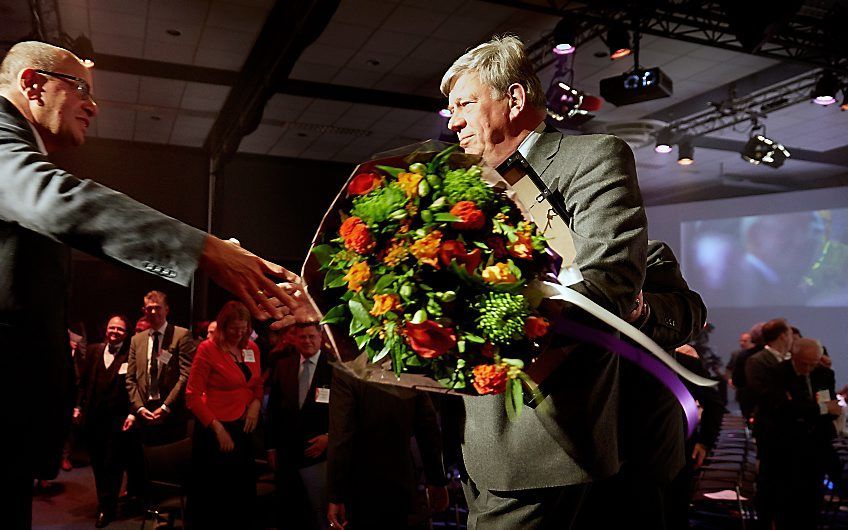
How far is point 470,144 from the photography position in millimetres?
1778

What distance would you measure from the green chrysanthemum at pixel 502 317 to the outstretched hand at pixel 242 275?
0.46 meters

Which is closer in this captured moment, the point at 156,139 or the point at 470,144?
the point at 470,144

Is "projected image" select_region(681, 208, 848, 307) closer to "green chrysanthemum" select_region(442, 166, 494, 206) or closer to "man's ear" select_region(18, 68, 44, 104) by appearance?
"green chrysanthemum" select_region(442, 166, 494, 206)

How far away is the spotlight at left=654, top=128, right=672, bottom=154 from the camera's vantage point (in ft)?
39.4

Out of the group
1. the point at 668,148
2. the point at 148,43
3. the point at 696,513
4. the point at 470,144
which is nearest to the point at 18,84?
the point at 470,144

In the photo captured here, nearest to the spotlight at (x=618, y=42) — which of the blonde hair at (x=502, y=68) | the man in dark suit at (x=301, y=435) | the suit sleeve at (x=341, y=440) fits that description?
the man in dark suit at (x=301, y=435)

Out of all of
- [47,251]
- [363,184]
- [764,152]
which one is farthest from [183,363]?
[764,152]

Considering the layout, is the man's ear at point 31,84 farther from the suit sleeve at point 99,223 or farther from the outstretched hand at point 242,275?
the outstretched hand at point 242,275

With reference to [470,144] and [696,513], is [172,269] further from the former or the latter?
[696,513]

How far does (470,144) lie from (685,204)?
45.6 feet

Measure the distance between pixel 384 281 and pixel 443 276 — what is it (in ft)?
0.34

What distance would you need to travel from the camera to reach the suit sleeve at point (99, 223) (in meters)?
Answer: 1.50

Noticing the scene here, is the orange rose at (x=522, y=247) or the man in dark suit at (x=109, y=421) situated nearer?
the orange rose at (x=522, y=247)

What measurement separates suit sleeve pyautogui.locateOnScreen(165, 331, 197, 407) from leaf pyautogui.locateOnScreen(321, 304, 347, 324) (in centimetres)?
536
